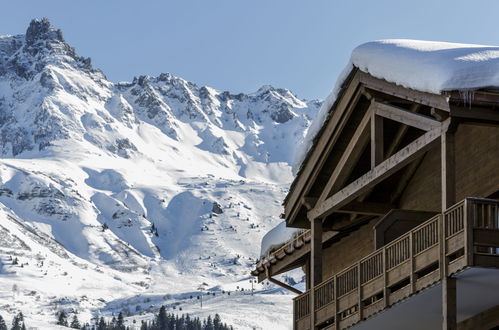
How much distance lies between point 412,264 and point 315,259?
4.83 meters

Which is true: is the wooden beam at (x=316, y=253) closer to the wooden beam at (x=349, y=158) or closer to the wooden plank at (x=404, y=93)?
the wooden beam at (x=349, y=158)

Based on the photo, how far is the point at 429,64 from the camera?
52.7 feet

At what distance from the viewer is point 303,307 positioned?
2222 centimetres

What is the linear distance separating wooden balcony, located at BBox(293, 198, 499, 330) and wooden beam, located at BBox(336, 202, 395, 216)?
1446 millimetres

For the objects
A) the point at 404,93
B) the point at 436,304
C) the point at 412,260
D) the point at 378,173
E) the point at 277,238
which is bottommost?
the point at 436,304

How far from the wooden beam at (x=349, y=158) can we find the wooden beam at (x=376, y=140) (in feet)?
1.50

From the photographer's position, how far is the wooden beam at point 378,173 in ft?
55.5

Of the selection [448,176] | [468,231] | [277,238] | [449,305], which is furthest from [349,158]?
[277,238]

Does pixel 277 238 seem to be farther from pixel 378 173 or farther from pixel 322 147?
pixel 378 173

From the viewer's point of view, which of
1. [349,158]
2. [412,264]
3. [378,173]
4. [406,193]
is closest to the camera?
[412,264]

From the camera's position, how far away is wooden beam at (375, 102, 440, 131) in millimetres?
16891

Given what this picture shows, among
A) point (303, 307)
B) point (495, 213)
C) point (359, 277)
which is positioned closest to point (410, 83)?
point (495, 213)

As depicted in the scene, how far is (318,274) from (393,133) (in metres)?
2.77

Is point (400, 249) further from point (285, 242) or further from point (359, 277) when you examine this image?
point (285, 242)
